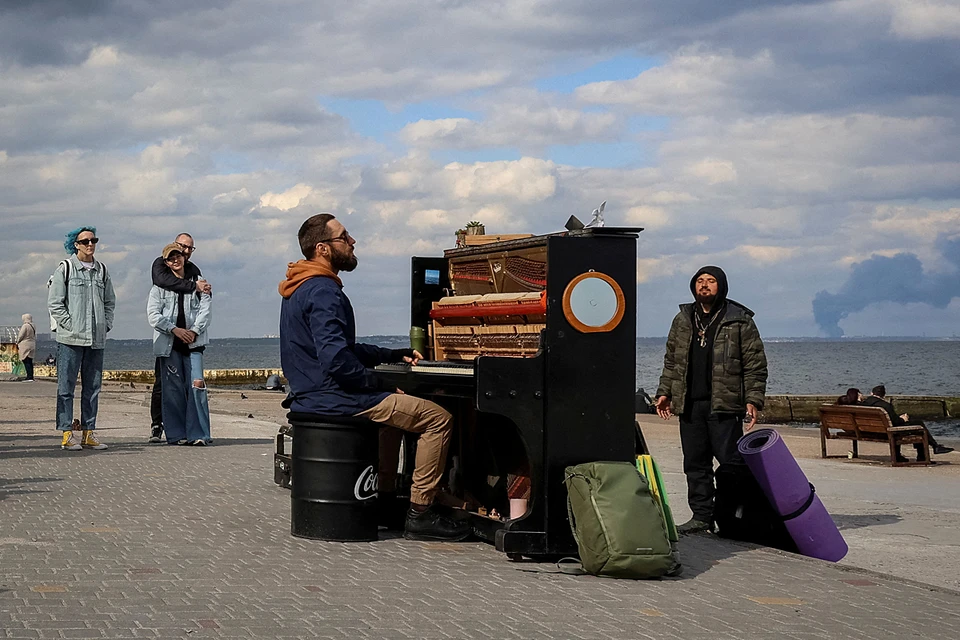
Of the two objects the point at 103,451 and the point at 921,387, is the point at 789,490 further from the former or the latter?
the point at 921,387

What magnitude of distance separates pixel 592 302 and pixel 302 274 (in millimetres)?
2010

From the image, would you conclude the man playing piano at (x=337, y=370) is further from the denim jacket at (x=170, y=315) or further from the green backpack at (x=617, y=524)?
the denim jacket at (x=170, y=315)

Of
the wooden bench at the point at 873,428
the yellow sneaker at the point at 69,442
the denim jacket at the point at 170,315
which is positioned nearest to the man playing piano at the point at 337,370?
the denim jacket at the point at 170,315

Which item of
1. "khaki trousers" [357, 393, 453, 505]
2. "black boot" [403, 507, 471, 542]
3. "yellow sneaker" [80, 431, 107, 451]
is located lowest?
"black boot" [403, 507, 471, 542]

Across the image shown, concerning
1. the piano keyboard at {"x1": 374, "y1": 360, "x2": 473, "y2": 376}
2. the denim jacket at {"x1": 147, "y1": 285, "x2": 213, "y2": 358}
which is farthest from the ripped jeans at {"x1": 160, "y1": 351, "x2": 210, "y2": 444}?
the piano keyboard at {"x1": 374, "y1": 360, "x2": 473, "y2": 376}

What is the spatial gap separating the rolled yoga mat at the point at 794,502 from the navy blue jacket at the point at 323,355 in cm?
272

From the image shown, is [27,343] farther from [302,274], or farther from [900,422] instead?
[302,274]

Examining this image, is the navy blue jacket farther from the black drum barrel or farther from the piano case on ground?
the piano case on ground

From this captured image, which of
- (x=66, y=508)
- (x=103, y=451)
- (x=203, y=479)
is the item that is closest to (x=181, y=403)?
(x=103, y=451)

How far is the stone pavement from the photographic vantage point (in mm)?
5621

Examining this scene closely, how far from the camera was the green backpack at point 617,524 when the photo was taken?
692 centimetres

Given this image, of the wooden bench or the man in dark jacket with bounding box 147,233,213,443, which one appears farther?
the wooden bench

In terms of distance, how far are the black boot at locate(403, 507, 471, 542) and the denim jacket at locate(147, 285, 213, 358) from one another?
6.77m

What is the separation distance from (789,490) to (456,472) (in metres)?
2.47
